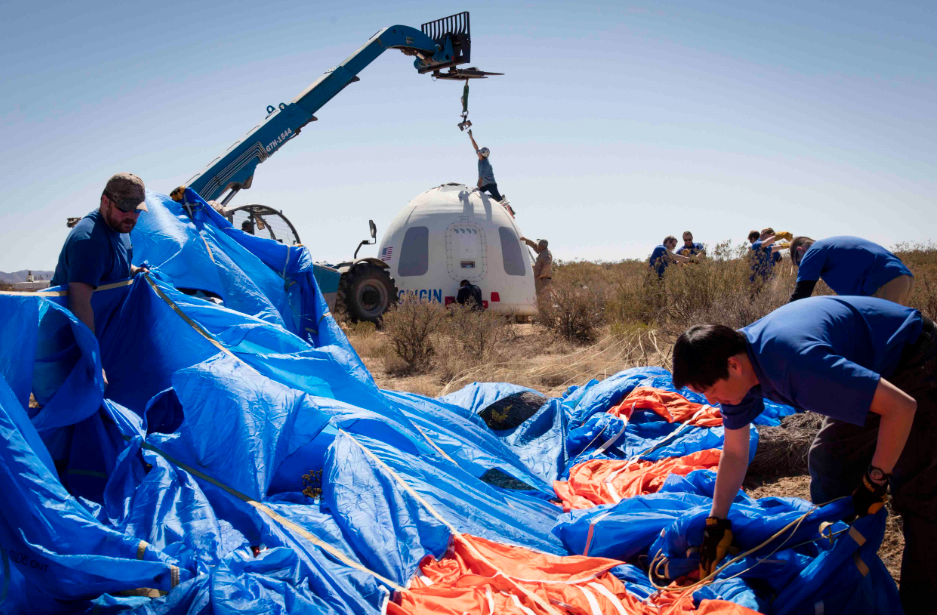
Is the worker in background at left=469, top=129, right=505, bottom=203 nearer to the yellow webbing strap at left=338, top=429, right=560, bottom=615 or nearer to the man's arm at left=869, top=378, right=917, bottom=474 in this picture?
the yellow webbing strap at left=338, top=429, right=560, bottom=615

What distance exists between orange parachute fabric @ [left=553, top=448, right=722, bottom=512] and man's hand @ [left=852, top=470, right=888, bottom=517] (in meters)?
1.43

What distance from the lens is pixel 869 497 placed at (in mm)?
2162

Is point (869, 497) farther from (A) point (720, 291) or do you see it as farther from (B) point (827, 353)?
(A) point (720, 291)

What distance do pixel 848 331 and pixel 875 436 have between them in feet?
2.00

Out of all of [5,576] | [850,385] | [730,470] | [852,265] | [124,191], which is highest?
[124,191]

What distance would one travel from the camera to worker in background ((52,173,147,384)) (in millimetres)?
2932

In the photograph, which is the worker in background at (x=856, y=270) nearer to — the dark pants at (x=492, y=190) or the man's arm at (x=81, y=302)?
the man's arm at (x=81, y=302)

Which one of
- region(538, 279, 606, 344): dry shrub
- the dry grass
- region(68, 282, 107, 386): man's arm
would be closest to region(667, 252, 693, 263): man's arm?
the dry grass

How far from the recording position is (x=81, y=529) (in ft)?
7.35

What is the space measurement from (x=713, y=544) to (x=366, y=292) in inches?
367

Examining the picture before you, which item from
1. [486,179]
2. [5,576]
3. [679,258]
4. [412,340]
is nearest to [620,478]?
[5,576]

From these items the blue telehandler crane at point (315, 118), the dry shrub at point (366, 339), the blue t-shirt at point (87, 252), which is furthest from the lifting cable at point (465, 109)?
the blue t-shirt at point (87, 252)

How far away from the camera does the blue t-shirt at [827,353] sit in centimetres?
190

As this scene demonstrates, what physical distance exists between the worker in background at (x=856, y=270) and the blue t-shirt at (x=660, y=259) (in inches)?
214
